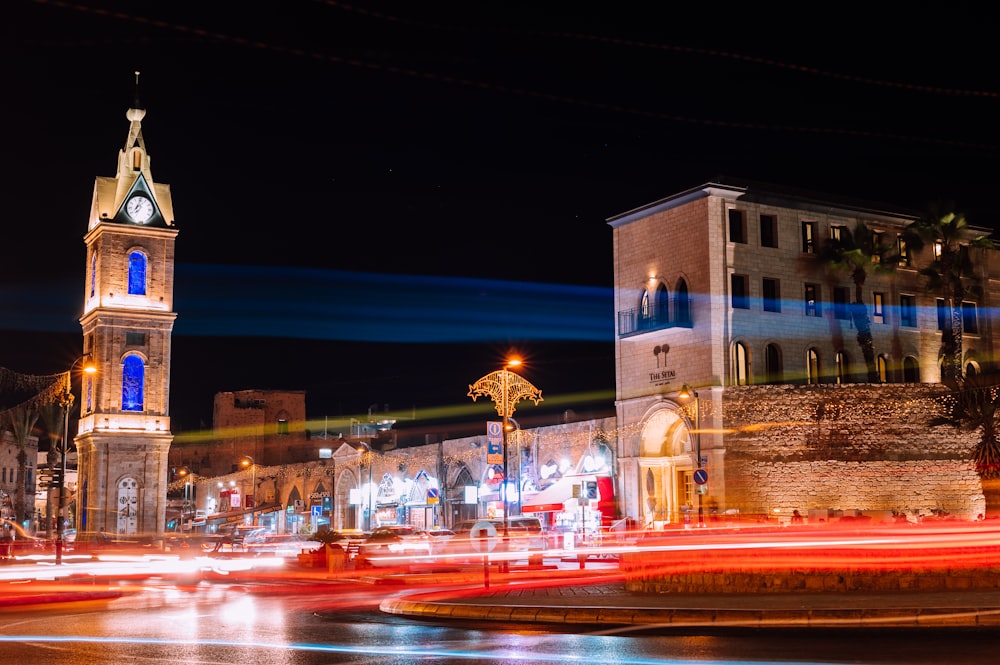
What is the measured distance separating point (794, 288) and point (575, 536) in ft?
51.2

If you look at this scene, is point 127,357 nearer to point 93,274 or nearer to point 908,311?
point 93,274

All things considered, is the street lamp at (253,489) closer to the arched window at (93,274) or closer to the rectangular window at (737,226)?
the arched window at (93,274)

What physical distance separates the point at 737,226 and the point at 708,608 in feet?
110

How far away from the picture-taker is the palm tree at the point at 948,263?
50.7m

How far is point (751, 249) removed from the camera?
4825 centimetres

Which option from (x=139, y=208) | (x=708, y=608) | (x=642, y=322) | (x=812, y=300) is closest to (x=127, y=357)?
(x=139, y=208)

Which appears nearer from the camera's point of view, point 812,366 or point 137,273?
point 812,366

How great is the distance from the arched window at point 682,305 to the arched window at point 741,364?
7.19 feet

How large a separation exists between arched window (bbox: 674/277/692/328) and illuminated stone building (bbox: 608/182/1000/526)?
82 mm

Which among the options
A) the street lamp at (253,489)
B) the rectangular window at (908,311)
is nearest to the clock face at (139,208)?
the street lamp at (253,489)

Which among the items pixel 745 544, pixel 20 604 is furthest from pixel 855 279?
pixel 20 604

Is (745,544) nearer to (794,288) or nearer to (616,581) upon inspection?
(616,581)

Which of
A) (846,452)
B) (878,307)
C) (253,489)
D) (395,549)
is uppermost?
(878,307)

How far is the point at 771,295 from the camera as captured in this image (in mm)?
49094
